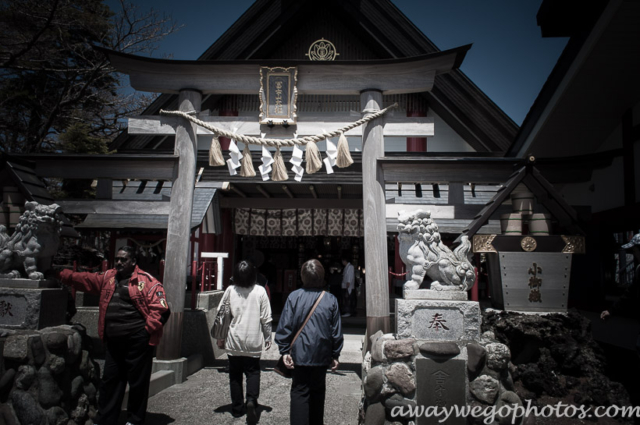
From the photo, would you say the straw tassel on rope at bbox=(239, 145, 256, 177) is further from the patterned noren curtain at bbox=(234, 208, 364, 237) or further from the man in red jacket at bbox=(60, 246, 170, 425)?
the patterned noren curtain at bbox=(234, 208, 364, 237)

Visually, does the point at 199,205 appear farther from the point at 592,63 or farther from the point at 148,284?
the point at 592,63

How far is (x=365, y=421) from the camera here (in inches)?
157

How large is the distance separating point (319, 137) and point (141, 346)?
152 inches

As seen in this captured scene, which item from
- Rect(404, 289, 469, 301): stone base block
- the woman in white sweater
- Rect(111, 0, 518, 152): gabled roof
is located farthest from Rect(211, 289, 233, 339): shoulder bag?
Rect(111, 0, 518, 152): gabled roof

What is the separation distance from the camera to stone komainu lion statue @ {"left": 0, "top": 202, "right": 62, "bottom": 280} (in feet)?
14.4

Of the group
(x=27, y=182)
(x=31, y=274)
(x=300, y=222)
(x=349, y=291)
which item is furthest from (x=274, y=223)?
(x=31, y=274)

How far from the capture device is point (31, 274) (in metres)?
4.36

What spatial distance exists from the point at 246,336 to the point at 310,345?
1.30 meters

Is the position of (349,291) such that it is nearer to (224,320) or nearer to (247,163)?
(247,163)

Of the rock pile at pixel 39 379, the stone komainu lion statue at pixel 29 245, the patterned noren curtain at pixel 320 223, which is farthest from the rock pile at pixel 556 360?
the patterned noren curtain at pixel 320 223

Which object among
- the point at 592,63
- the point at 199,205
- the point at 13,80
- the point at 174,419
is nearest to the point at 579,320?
the point at 592,63

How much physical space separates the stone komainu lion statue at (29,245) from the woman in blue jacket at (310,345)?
9.69 feet

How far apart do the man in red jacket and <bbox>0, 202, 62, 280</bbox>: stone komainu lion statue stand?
97 centimetres

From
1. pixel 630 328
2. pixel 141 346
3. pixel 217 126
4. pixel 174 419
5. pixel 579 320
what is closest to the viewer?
pixel 141 346
